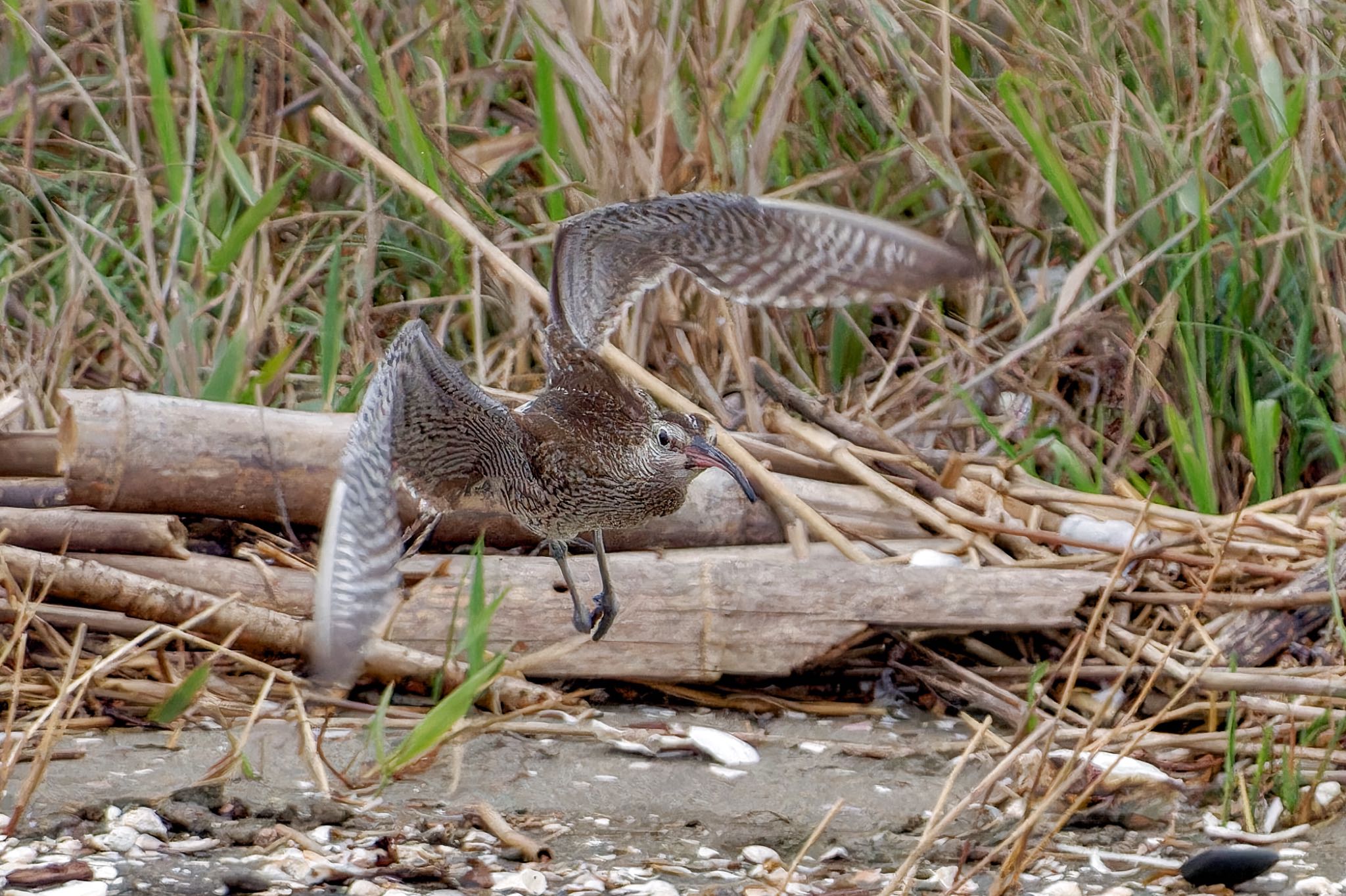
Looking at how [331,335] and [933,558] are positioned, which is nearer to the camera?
[331,335]

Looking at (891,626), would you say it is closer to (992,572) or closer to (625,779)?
(992,572)

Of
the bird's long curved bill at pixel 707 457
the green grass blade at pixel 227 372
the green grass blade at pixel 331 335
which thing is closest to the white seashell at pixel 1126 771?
the bird's long curved bill at pixel 707 457

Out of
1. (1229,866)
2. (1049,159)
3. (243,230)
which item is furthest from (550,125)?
(1229,866)

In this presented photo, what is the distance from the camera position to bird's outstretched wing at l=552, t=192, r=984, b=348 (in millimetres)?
4086

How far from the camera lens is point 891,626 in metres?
4.45

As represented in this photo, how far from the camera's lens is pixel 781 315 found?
6012 mm

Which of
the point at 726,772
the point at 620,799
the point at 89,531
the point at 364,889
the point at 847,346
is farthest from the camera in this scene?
the point at 847,346

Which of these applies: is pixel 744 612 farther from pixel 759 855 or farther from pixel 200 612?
pixel 200 612

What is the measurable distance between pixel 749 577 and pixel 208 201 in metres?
2.64

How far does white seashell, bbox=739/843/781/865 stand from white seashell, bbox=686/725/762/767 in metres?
0.51

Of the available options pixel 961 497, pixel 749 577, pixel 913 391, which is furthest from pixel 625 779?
pixel 913 391

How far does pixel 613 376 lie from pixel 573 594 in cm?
58

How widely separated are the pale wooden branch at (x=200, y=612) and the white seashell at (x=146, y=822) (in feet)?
2.49

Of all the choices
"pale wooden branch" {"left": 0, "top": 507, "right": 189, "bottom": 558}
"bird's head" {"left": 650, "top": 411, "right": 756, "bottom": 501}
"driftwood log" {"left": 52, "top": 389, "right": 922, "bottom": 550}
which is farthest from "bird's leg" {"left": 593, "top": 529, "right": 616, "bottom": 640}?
"pale wooden branch" {"left": 0, "top": 507, "right": 189, "bottom": 558}
